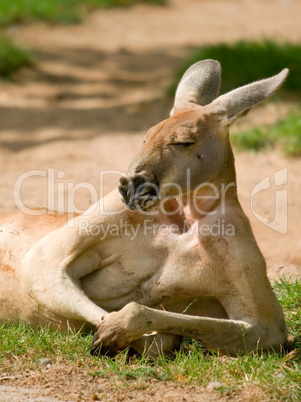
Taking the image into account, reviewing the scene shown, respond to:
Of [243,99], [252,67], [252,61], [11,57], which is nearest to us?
[243,99]

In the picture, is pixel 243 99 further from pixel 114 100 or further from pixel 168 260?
pixel 114 100

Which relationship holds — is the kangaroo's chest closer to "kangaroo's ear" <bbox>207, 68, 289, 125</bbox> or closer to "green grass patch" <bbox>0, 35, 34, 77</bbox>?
"kangaroo's ear" <bbox>207, 68, 289, 125</bbox>

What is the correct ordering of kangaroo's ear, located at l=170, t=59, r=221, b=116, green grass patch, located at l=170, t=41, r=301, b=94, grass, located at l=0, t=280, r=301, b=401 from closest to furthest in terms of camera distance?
grass, located at l=0, t=280, r=301, b=401, kangaroo's ear, located at l=170, t=59, r=221, b=116, green grass patch, located at l=170, t=41, r=301, b=94

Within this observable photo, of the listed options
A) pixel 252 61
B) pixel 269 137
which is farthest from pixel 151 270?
pixel 252 61

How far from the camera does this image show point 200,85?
4820 mm

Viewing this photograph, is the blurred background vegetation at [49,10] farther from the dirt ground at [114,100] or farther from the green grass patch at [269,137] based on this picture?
the green grass patch at [269,137]

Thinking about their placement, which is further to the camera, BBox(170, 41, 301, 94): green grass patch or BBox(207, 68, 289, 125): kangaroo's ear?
BBox(170, 41, 301, 94): green grass patch

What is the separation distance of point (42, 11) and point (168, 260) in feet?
29.2

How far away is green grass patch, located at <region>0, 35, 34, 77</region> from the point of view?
1015cm

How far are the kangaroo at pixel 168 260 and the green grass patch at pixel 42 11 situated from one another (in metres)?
8.18

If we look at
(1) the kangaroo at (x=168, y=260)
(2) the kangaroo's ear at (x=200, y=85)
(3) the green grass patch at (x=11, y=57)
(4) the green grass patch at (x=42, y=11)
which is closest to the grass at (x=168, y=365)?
(1) the kangaroo at (x=168, y=260)

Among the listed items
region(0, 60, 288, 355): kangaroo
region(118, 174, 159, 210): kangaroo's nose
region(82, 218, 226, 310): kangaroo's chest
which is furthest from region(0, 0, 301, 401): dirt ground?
region(118, 174, 159, 210): kangaroo's nose

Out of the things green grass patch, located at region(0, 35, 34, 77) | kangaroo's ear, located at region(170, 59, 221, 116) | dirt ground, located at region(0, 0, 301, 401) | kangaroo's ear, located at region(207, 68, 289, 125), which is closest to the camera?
kangaroo's ear, located at region(207, 68, 289, 125)

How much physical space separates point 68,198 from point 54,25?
6152mm
